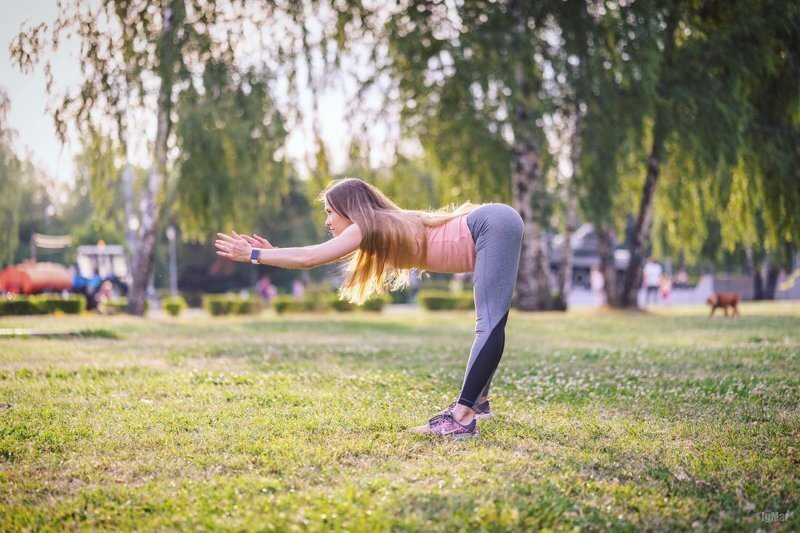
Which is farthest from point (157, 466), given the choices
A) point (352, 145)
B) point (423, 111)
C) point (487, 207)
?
point (423, 111)

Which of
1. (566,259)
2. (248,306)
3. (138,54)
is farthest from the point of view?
(248,306)

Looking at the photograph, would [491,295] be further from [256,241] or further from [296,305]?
[296,305]

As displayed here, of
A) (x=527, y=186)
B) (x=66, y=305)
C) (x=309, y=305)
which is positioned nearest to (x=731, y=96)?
(x=527, y=186)

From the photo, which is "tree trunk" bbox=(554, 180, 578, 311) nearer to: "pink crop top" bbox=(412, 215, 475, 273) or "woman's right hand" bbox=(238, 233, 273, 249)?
"pink crop top" bbox=(412, 215, 475, 273)

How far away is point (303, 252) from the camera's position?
15.5ft

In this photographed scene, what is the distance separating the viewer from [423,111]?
19.8m

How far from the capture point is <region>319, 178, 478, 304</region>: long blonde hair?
15.7 feet

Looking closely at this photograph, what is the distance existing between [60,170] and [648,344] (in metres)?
12.0

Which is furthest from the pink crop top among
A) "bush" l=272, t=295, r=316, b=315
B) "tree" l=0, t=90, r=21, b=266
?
"bush" l=272, t=295, r=316, b=315

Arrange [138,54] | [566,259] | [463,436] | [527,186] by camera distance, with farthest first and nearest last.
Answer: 1. [566,259]
2. [527,186]
3. [138,54]
4. [463,436]

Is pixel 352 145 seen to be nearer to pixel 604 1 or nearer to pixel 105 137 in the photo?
pixel 105 137

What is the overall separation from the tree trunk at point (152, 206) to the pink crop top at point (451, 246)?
507 inches

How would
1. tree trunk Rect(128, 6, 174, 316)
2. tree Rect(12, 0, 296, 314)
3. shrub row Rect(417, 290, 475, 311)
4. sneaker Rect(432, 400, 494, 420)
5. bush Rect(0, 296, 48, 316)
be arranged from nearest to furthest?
sneaker Rect(432, 400, 494, 420)
tree Rect(12, 0, 296, 314)
tree trunk Rect(128, 6, 174, 316)
bush Rect(0, 296, 48, 316)
shrub row Rect(417, 290, 475, 311)

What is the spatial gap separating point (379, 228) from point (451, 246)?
0.54m
